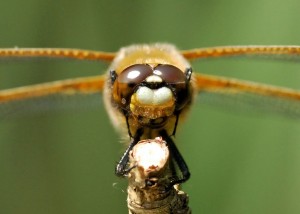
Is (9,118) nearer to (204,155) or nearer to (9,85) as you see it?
(9,85)

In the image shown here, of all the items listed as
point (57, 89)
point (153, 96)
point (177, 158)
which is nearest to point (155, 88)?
point (153, 96)

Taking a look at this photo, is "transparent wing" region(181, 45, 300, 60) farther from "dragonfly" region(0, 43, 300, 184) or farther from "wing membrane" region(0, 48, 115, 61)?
"wing membrane" region(0, 48, 115, 61)

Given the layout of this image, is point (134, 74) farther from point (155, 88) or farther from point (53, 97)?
point (53, 97)

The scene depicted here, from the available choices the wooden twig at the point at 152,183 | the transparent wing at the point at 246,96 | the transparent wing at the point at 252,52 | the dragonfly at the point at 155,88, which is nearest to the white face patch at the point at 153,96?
the dragonfly at the point at 155,88

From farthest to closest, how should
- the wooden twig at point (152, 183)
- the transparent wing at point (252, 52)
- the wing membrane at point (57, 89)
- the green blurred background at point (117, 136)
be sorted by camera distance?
the green blurred background at point (117, 136) < the wing membrane at point (57, 89) < the transparent wing at point (252, 52) < the wooden twig at point (152, 183)

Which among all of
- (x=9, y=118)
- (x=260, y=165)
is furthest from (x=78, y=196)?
(x=260, y=165)

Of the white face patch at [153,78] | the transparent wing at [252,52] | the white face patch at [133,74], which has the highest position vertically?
the transparent wing at [252,52]

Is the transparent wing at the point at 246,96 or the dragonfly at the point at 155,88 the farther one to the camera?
the transparent wing at the point at 246,96

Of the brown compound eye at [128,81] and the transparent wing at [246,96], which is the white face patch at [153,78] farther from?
the transparent wing at [246,96]
